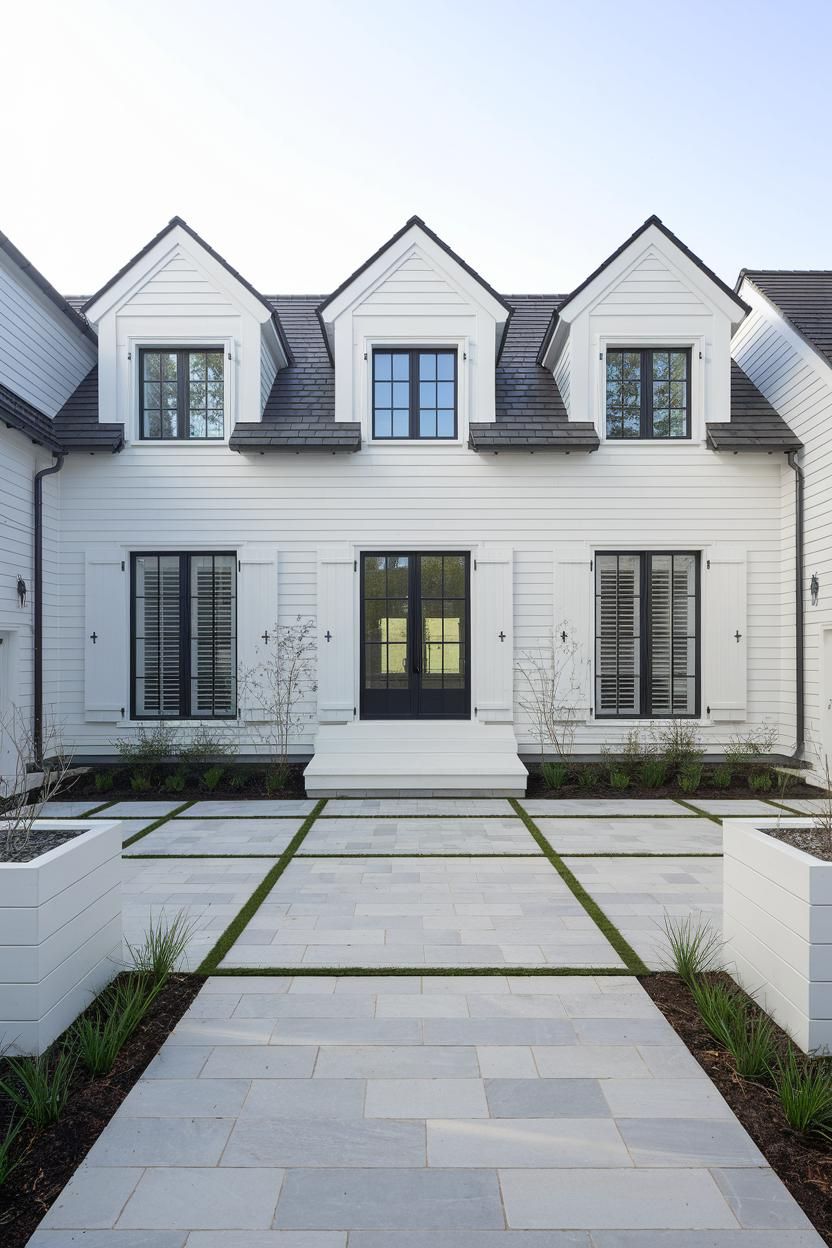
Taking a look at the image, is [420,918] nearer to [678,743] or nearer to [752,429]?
[678,743]

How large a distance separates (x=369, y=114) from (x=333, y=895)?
26.4 ft

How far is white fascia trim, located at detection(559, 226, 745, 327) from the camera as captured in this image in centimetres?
898

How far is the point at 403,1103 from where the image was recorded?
102 inches

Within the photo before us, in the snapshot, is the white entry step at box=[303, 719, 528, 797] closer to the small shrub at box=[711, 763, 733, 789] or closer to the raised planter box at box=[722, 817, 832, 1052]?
the small shrub at box=[711, 763, 733, 789]

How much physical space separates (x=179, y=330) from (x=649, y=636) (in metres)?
7.01

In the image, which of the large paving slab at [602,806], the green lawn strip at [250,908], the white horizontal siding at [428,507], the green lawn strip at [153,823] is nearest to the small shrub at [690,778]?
the large paving slab at [602,806]

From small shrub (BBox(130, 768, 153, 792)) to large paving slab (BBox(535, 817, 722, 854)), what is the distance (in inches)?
175

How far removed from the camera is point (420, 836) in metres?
6.44

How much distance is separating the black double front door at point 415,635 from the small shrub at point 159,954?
5.10 meters

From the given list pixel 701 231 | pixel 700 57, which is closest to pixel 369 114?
pixel 700 57

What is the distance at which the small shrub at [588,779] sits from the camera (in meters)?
8.31

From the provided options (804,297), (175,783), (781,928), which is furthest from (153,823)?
(804,297)

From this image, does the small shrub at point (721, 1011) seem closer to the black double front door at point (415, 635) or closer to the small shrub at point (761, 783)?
the small shrub at point (761, 783)

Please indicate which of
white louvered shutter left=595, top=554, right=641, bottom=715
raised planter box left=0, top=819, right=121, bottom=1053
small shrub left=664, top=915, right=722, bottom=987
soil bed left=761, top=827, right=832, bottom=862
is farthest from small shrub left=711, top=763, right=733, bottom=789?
raised planter box left=0, top=819, right=121, bottom=1053
